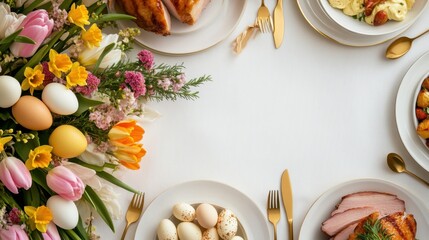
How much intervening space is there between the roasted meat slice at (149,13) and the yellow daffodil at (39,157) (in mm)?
410

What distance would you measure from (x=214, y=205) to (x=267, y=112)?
11.0 inches

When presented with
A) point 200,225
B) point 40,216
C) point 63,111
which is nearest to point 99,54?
point 63,111

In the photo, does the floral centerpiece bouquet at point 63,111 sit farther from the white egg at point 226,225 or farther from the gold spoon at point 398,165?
the gold spoon at point 398,165

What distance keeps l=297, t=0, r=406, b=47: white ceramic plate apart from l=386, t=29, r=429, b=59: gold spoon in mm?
22

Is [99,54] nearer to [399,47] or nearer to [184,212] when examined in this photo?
[184,212]

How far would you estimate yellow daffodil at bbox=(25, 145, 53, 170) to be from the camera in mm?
1220

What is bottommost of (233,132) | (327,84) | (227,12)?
(233,132)

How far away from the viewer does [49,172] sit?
1.30 metres

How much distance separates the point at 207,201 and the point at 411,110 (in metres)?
0.57

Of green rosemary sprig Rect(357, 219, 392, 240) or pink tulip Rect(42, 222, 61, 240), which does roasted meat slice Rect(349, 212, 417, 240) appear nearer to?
green rosemary sprig Rect(357, 219, 392, 240)

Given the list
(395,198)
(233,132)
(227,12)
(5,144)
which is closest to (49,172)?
(5,144)

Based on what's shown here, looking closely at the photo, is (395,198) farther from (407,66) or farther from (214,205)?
(214,205)

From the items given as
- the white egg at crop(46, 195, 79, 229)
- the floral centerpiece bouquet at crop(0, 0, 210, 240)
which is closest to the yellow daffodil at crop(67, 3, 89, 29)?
the floral centerpiece bouquet at crop(0, 0, 210, 240)

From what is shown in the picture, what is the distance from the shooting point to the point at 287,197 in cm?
155
